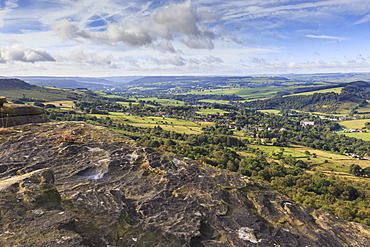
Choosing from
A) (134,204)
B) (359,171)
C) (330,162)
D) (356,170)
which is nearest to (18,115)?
(134,204)

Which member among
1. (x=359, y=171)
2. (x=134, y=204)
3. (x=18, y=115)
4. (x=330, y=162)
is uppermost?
(x=18, y=115)

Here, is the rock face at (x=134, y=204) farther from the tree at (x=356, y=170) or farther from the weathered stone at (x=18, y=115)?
the tree at (x=356, y=170)

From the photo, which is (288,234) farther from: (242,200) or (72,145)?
(72,145)

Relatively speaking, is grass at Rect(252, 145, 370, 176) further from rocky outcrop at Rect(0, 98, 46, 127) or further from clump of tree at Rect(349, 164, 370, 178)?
rocky outcrop at Rect(0, 98, 46, 127)

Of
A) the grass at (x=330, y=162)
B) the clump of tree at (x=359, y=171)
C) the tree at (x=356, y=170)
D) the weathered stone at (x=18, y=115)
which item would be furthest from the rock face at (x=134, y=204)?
the clump of tree at (x=359, y=171)

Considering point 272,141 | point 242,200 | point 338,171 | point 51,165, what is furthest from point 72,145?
point 272,141

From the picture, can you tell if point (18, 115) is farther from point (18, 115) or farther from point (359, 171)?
point (359, 171)
